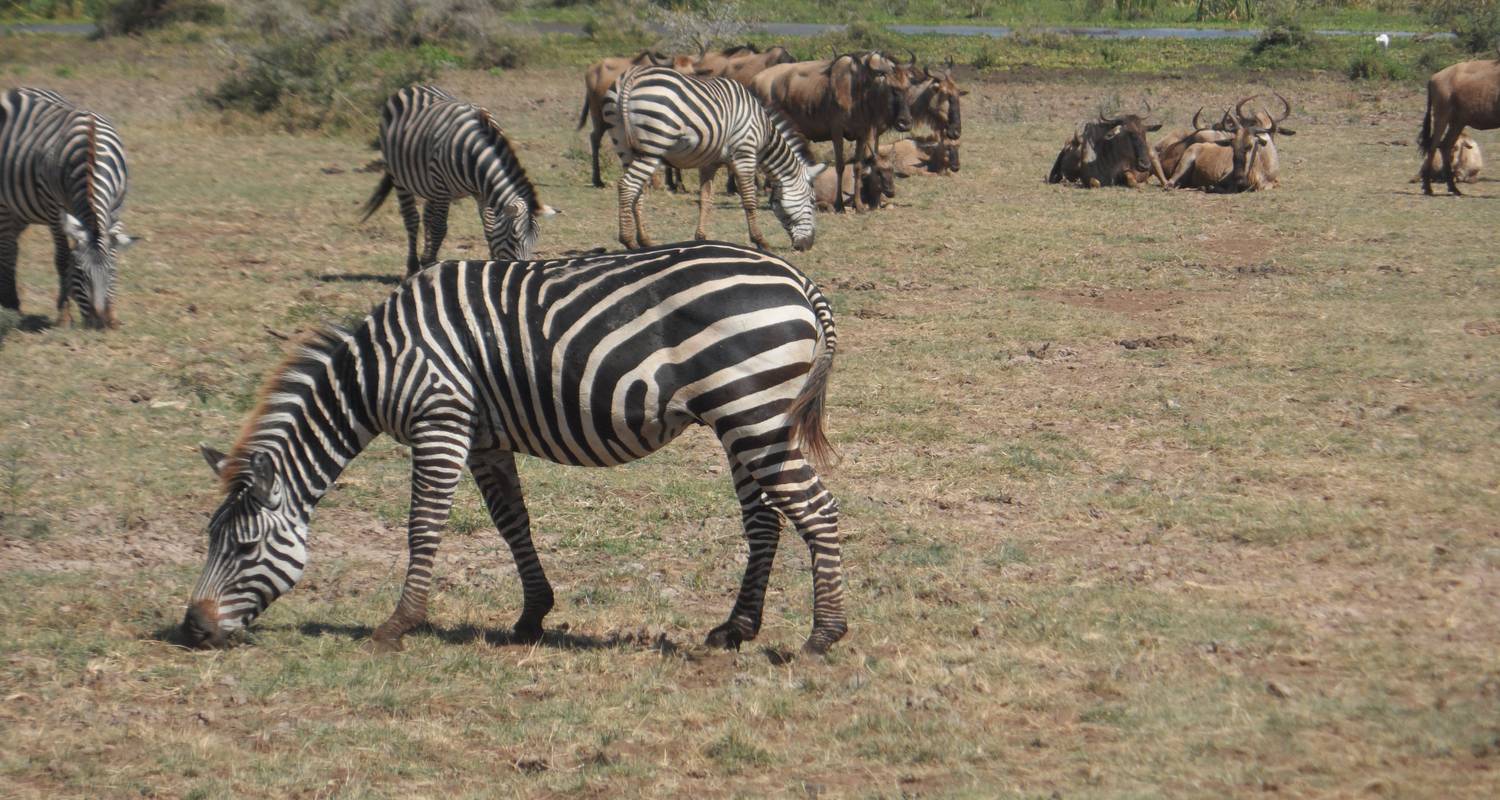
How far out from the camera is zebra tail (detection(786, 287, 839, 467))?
577cm

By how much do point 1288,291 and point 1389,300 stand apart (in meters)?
0.87

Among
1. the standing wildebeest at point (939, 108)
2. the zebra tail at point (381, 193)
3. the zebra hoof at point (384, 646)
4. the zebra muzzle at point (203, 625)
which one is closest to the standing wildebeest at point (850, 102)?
the standing wildebeest at point (939, 108)

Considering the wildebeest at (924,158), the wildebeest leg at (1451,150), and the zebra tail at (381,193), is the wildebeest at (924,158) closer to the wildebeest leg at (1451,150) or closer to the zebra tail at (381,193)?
the wildebeest leg at (1451,150)

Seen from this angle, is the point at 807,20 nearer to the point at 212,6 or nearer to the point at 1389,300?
the point at 212,6

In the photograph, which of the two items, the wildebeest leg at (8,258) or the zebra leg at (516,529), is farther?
the wildebeest leg at (8,258)

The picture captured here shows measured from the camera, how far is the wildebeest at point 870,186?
18.5m

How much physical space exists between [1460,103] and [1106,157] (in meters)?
4.81

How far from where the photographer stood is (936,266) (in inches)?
582

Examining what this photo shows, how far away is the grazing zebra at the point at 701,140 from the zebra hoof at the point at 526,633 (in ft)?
29.3

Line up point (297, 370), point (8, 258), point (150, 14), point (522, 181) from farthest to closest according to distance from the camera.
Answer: point (150, 14) < point (522, 181) < point (8, 258) < point (297, 370)

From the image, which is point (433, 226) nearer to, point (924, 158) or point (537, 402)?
point (537, 402)

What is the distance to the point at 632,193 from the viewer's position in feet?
49.3

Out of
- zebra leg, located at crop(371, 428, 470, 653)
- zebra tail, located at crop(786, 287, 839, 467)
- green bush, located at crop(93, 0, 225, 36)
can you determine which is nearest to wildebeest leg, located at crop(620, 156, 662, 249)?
zebra tail, located at crop(786, 287, 839, 467)


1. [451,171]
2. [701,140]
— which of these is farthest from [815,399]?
[701,140]
